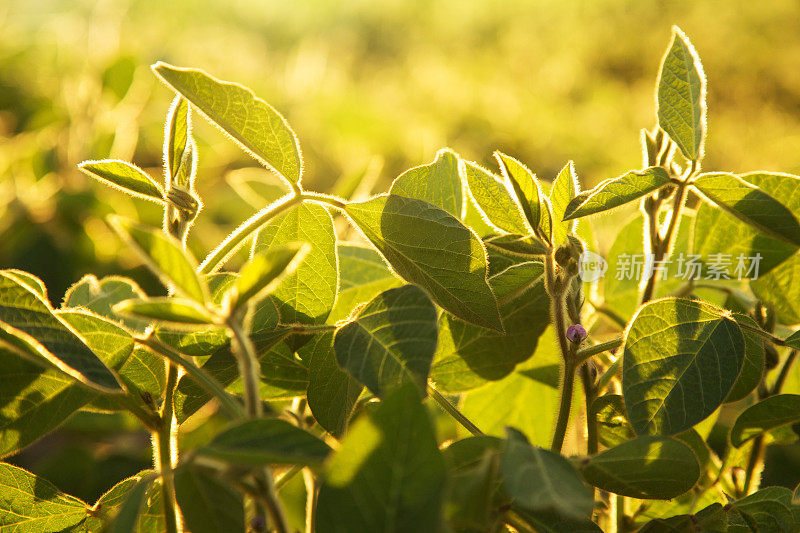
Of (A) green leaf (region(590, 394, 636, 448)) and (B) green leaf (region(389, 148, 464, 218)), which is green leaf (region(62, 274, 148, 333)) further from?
(A) green leaf (region(590, 394, 636, 448))

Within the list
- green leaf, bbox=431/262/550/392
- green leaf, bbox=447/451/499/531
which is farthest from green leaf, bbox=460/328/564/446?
green leaf, bbox=447/451/499/531

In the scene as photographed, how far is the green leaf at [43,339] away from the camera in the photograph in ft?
1.24

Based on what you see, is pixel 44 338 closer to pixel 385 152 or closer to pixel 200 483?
pixel 200 483

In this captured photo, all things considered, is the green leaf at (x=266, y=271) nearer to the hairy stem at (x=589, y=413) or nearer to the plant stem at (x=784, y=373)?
the hairy stem at (x=589, y=413)

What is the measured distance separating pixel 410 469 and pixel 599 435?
11.5 inches

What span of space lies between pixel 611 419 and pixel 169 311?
34 cm

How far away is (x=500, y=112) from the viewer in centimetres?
414

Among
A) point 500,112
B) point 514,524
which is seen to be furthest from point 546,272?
point 500,112

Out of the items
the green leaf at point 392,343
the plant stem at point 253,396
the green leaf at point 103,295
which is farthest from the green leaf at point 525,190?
the green leaf at point 103,295

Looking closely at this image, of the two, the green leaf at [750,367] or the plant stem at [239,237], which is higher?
the plant stem at [239,237]

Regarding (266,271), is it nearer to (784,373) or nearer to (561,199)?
(561,199)

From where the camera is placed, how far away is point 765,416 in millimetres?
531

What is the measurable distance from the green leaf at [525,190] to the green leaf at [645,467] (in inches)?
6.3

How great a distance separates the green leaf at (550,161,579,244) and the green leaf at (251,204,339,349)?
0.52ft
